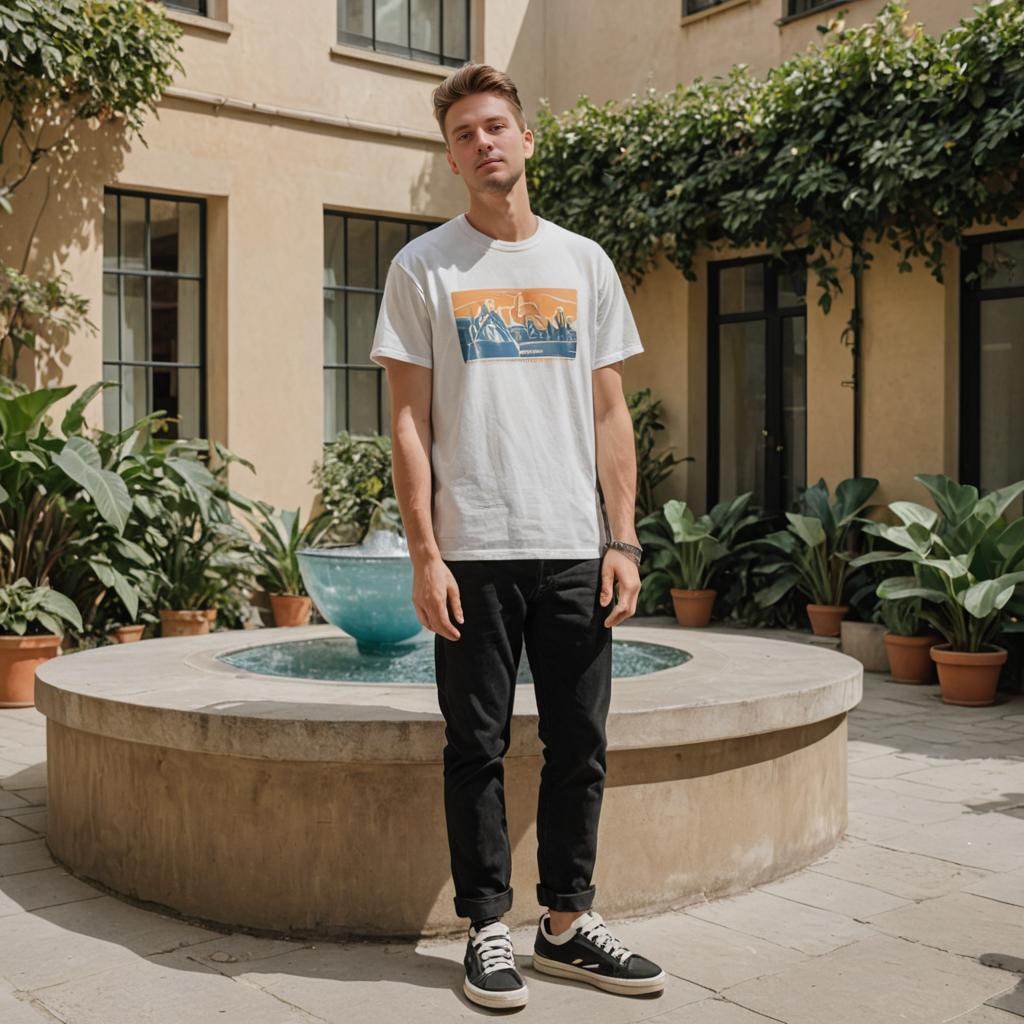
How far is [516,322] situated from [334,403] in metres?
7.04

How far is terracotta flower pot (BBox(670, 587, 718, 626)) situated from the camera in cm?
898

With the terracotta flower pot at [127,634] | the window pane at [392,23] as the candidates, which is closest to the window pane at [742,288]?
the window pane at [392,23]

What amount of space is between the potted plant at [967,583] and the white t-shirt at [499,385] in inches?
163

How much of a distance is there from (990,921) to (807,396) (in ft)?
19.9

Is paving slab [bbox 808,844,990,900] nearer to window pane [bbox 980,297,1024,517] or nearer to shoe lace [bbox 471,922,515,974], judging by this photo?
shoe lace [bbox 471,922,515,974]

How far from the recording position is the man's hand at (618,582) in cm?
292

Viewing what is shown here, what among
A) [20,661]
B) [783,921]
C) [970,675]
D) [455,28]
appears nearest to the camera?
[783,921]

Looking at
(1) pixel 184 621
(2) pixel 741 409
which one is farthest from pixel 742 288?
(1) pixel 184 621

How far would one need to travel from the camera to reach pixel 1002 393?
8.20 m

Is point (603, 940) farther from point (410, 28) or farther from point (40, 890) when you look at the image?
point (410, 28)

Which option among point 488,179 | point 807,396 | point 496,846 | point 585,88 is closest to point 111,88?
point 585,88

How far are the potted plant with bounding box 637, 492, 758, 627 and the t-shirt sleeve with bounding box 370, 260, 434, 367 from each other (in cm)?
604

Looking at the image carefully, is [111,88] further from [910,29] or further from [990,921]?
[990,921]

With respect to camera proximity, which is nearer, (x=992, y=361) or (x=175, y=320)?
(x=992, y=361)
